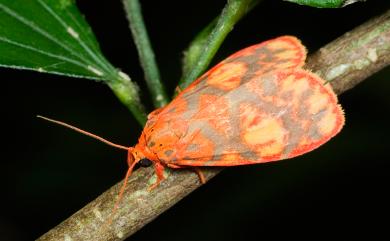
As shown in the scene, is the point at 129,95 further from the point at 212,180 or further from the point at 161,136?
the point at 212,180

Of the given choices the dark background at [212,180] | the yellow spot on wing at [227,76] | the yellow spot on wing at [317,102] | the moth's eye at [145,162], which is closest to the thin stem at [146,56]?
the moth's eye at [145,162]

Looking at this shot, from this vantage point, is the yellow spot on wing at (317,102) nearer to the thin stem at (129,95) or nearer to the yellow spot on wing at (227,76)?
the yellow spot on wing at (227,76)

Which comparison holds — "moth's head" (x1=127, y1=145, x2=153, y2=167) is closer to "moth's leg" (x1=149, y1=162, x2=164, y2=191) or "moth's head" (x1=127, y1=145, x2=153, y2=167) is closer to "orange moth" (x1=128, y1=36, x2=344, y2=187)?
"orange moth" (x1=128, y1=36, x2=344, y2=187)

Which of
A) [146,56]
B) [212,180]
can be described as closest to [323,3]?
[146,56]

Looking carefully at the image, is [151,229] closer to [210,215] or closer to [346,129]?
[210,215]

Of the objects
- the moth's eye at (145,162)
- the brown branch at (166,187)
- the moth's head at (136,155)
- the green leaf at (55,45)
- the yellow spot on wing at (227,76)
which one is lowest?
the brown branch at (166,187)

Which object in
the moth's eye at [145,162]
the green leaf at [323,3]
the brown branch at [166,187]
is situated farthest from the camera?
the moth's eye at [145,162]
